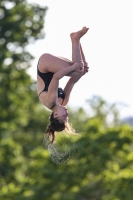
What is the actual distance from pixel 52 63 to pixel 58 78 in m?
0.33

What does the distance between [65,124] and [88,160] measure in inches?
470

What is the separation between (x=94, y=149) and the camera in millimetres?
22969

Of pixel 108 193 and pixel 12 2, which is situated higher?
pixel 12 2

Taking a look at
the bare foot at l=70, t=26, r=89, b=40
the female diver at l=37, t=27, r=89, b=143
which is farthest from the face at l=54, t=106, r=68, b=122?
the bare foot at l=70, t=26, r=89, b=40

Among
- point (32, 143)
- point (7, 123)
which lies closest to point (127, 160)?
point (7, 123)

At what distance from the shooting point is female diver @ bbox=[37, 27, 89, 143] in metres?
11.1

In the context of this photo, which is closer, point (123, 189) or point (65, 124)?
point (65, 124)

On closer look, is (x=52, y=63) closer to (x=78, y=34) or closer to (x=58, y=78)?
(x=58, y=78)

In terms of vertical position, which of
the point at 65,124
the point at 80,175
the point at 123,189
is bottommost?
the point at 65,124

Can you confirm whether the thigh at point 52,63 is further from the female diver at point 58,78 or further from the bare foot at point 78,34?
the bare foot at point 78,34

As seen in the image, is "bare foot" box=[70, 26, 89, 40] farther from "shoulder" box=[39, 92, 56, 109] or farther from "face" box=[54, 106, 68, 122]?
"face" box=[54, 106, 68, 122]

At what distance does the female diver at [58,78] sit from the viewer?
1111 centimetres

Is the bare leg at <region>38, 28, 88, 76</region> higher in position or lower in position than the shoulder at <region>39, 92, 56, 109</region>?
higher

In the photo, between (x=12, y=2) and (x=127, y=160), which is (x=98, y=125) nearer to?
(x=127, y=160)
